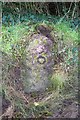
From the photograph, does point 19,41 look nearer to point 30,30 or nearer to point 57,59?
point 30,30

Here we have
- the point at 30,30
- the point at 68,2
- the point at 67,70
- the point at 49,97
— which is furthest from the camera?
the point at 68,2

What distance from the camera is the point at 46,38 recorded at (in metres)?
3.24

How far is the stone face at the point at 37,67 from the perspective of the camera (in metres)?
3.07

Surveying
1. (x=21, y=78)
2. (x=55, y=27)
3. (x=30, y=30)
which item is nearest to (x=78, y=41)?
(x=55, y=27)

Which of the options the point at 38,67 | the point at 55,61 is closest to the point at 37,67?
the point at 38,67

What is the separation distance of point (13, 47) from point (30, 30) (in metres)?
0.31

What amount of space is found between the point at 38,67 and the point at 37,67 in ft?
0.03

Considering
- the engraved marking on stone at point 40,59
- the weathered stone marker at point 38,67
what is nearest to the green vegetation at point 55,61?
the weathered stone marker at point 38,67

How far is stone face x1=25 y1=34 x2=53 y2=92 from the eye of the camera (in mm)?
3070

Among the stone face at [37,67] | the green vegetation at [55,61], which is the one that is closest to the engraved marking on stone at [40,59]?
the stone face at [37,67]

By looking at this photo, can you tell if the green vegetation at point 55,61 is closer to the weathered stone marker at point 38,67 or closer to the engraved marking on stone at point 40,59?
the weathered stone marker at point 38,67

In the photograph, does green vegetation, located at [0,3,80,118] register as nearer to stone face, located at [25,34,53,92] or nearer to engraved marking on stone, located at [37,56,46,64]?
stone face, located at [25,34,53,92]

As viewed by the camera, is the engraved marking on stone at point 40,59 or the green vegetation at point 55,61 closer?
the green vegetation at point 55,61

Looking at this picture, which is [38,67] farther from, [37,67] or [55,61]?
[55,61]
